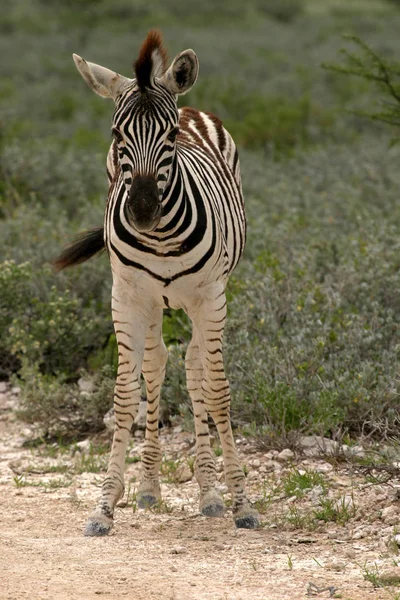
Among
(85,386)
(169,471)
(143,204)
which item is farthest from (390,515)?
(85,386)

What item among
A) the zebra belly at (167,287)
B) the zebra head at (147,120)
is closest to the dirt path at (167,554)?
the zebra belly at (167,287)

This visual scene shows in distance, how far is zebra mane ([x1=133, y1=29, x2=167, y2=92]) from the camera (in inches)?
212

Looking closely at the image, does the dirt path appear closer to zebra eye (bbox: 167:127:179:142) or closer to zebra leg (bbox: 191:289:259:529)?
zebra leg (bbox: 191:289:259:529)

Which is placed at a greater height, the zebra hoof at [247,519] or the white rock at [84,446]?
the zebra hoof at [247,519]

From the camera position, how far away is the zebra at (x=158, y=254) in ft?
17.7

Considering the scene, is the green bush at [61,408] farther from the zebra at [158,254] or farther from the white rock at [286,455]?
the white rock at [286,455]

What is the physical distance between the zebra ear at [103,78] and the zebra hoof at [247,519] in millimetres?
2545

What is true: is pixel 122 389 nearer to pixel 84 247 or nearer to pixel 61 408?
pixel 84 247

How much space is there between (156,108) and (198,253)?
85 cm

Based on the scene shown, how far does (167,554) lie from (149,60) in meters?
2.66

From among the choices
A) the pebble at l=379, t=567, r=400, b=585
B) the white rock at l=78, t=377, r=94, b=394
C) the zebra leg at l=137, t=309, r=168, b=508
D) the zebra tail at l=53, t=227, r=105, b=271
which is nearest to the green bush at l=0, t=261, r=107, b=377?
the white rock at l=78, t=377, r=94, b=394

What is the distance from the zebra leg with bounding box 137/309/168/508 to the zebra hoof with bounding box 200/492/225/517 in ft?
1.16

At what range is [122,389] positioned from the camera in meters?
5.92

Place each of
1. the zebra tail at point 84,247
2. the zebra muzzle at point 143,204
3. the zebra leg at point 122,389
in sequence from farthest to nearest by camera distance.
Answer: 1. the zebra tail at point 84,247
2. the zebra leg at point 122,389
3. the zebra muzzle at point 143,204
